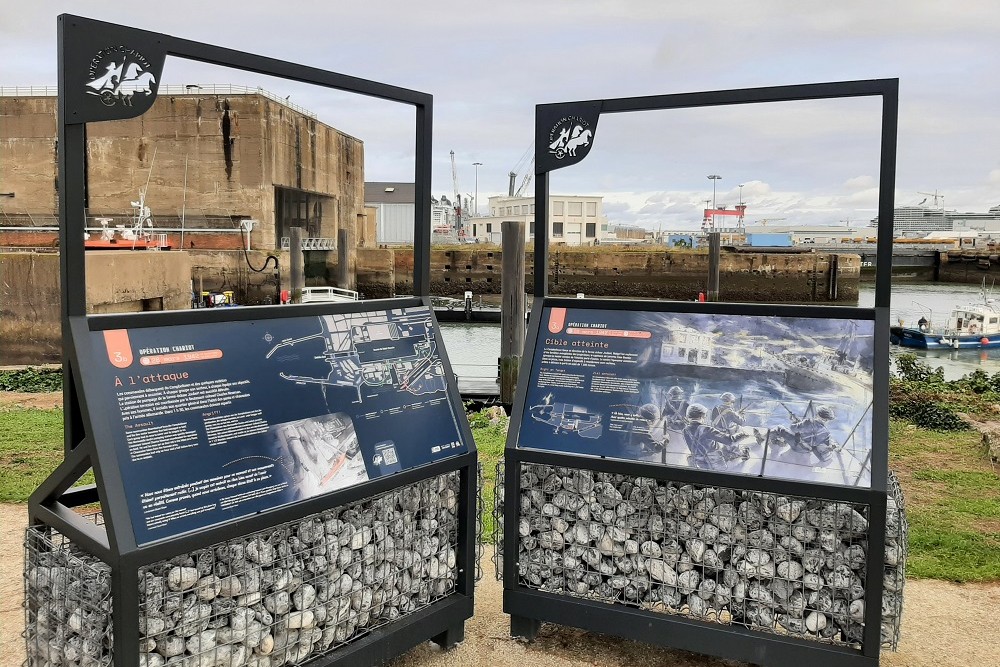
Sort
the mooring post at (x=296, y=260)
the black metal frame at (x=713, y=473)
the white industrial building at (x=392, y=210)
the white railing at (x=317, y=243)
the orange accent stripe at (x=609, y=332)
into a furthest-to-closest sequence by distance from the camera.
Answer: the white industrial building at (x=392, y=210) < the white railing at (x=317, y=243) < the mooring post at (x=296, y=260) < the orange accent stripe at (x=609, y=332) < the black metal frame at (x=713, y=473)

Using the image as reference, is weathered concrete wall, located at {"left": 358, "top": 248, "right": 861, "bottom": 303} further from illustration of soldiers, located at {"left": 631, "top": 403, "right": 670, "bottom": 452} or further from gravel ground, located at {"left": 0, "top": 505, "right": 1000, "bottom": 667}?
illustration of soldiers, located at {"left": 631, "top": 403, "right": 670, "bottom": 452}

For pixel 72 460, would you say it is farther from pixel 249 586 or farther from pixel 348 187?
pixel 348 187

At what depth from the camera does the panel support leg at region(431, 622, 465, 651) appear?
3691mm

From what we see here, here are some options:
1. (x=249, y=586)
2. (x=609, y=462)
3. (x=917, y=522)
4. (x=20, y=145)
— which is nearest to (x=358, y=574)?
(x=249, y=586)

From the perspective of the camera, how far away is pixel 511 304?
11.2 m

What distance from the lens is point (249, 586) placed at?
2.78 meters

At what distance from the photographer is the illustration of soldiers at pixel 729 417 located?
134 inches

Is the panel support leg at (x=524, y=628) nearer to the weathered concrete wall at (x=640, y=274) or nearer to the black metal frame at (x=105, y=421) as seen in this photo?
the black metal frame at (x=105, y=421)

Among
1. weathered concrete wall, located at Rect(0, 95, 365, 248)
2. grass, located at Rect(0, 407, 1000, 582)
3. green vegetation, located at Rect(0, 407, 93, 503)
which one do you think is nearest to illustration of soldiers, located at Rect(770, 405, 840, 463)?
grass, located at Rect(0, 407, 1000, 582)

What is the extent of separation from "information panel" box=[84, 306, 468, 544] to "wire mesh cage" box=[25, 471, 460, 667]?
0.16 metres

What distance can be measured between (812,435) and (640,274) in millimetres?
36868

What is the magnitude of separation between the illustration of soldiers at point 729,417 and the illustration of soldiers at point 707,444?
0.09ft

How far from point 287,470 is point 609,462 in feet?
4.57

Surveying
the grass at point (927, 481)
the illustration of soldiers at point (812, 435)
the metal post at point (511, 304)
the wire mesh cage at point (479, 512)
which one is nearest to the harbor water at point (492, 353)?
the metal post at point (511, 304)
